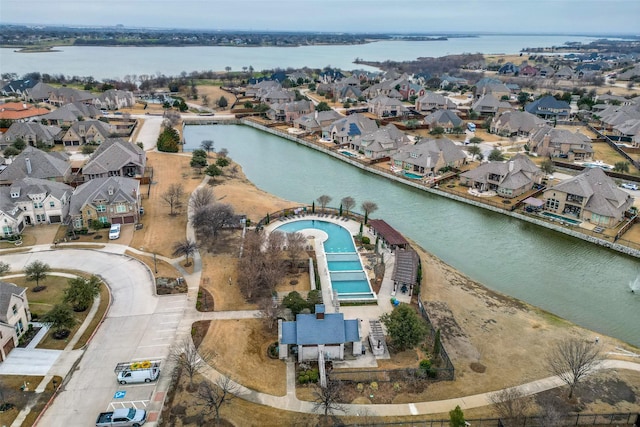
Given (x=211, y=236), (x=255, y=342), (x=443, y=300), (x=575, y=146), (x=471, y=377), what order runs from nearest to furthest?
(x=471, y=377) → (x=255, y=342) → (x=443, y=300) → (x=211, y=236) → (x=575, y=146)

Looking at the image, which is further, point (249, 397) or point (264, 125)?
point (264, 125)

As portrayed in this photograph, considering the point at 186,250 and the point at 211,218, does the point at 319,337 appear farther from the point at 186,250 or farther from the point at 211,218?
the point at 211,218

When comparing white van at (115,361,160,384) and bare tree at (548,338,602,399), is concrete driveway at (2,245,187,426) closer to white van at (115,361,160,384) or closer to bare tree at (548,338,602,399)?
white van at (115,361,160,384)

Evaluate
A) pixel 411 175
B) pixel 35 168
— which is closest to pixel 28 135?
pixel 35 168

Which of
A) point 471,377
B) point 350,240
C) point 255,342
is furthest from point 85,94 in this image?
point 471,377

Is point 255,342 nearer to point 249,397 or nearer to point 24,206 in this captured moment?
point 249,397

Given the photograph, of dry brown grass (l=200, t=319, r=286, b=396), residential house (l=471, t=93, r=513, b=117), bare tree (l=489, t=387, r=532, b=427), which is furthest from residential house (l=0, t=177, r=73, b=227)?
residential house (l=471, t=93, r=513, b=117)

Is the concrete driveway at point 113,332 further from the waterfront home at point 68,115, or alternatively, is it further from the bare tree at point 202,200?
the waterfront home at point 68,115
